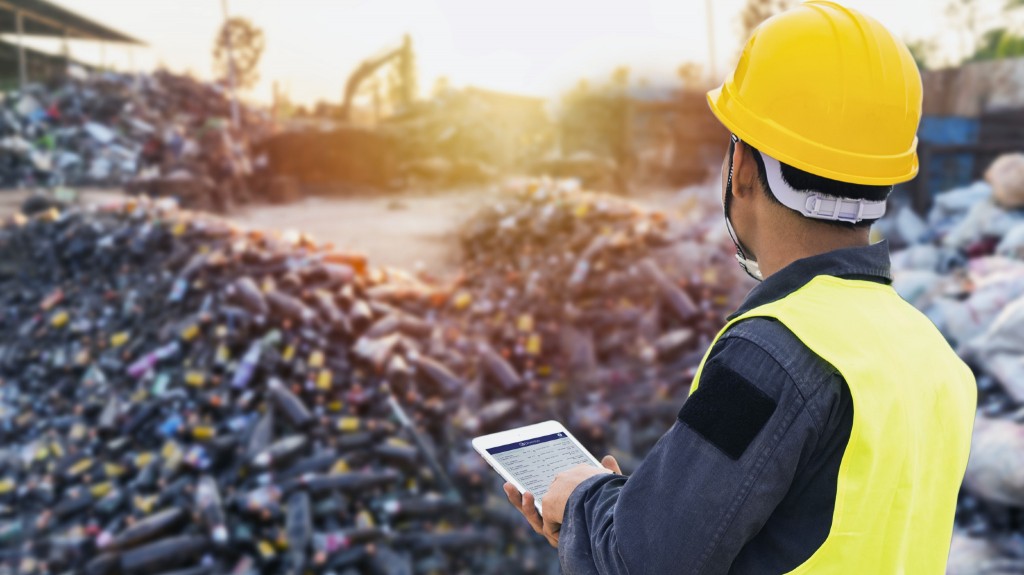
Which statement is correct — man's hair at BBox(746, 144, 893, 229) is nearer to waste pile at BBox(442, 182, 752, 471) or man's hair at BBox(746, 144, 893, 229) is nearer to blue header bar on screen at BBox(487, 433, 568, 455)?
blue header bar on screen at BBox(487, 433, 568, 455)

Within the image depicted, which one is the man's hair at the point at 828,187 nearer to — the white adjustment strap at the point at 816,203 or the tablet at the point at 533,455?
the white adjustment strap at the point at 816,203

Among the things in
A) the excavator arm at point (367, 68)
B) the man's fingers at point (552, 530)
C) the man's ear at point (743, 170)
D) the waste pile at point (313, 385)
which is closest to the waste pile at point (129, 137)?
the excavator arm at point (367, 68)

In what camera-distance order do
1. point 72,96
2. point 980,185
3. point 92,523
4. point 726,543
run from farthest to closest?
point 72,96 → point 980,185 → point 92,523 → point 726,543

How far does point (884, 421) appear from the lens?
91 centimetres

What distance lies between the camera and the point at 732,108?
3.71ft

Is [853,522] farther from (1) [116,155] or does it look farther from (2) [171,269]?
(1) [116,155]

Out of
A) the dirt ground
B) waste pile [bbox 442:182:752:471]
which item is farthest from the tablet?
the dirt ground

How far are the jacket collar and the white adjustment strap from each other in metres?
0.05

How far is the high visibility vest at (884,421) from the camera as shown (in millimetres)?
903

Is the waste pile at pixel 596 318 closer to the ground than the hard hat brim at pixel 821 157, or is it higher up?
closer to the ground

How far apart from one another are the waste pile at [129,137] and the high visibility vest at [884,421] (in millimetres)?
12539

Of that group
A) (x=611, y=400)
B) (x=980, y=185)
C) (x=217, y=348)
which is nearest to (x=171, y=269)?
(x=217, y=348)

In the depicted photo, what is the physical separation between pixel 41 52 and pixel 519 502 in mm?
18142

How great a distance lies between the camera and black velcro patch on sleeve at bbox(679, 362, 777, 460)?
35.1 inches
